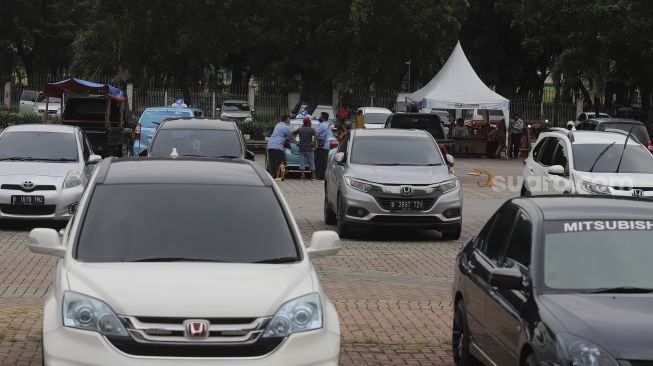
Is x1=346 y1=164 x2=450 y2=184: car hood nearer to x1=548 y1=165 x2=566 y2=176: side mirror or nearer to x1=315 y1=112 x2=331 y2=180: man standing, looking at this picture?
x1=548 y1=165 x2=566 y2=176: side mirror

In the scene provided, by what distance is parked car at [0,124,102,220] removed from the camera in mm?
18016

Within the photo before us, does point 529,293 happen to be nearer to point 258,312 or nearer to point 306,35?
point 258,312

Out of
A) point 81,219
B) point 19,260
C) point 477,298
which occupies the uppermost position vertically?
point 81,219

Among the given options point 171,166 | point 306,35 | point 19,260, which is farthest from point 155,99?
point 171,166

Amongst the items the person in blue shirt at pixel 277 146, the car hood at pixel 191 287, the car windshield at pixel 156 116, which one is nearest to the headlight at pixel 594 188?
the car hood at pixel 191 287

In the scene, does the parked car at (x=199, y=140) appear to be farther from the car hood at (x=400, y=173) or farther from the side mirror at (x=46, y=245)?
the side mirror at (x=46, y=245)

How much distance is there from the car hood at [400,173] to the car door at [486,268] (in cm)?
926

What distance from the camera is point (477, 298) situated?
324 inches

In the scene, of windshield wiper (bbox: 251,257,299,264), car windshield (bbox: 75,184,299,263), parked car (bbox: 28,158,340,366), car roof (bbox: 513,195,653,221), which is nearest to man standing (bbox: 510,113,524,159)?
car roof (bbox: 513,195,653,221)

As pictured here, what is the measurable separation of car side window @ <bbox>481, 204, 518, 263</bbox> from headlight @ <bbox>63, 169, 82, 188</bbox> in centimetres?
1095

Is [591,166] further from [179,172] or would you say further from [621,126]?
[621,126]

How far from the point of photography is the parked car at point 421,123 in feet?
Answer: 102

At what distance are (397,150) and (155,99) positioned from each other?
3673 cm

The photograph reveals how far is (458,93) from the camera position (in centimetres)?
4269
